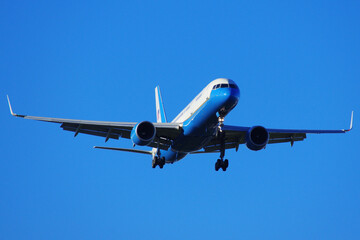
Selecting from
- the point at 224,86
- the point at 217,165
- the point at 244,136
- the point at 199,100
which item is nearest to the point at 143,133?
the point at 199,100

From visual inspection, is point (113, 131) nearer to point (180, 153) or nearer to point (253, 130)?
point (180, 153)

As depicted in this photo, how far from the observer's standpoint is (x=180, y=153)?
1532 inches

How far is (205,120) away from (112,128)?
22.5 ft

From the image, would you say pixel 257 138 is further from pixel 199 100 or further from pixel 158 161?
pixel 158 161

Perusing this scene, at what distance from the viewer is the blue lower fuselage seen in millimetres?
32594

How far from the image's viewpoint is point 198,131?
34562mm

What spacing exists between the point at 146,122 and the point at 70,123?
4.92 meters

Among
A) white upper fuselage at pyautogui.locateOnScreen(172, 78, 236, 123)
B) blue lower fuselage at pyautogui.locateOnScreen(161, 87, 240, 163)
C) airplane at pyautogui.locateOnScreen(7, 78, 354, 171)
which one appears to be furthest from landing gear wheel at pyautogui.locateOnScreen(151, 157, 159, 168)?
white upper fuselage at pyautogui.locateOnScreen(172, 78, 236, 123)

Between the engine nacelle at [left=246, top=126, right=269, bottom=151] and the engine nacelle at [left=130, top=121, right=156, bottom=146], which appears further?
the engine nacelle at [left=246, top=126, right=269, bottom=151]

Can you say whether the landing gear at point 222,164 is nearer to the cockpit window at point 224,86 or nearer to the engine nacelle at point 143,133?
the engine nacelle at point 143,133

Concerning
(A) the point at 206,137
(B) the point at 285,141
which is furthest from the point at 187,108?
(B) the point at 285,141

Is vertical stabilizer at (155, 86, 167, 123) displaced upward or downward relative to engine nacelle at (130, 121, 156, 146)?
upward

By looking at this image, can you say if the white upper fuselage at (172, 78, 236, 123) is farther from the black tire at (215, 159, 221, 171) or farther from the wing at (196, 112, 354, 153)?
the black tire at (215, 159, 221, 171)

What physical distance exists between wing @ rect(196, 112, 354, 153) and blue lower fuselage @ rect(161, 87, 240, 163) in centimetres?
186
